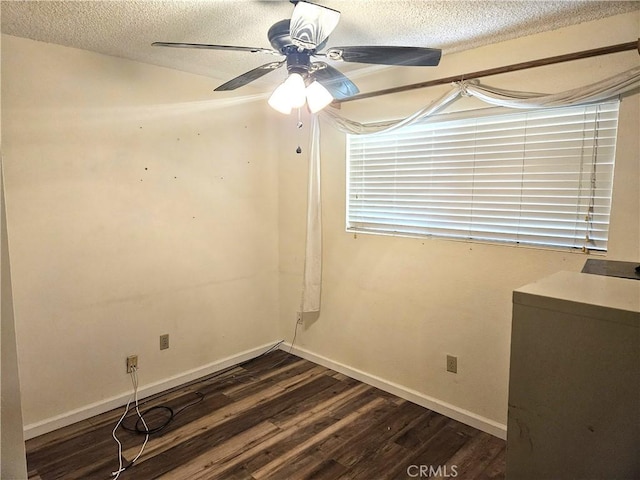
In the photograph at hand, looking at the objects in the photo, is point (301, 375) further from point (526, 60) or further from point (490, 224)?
point (526, 60)

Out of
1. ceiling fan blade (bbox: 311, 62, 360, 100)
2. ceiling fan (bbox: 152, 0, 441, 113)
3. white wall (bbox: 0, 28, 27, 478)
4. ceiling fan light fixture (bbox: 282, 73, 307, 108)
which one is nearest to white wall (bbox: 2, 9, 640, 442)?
ceiling fan blade (bbox: 311, 62, 360, 100)

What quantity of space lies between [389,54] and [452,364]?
1957mm

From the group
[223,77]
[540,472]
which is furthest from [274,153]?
[540,472]

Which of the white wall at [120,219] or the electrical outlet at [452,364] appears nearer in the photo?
the white wall at [120,219]

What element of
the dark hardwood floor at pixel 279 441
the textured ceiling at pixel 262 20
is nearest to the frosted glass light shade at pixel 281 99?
the textured ceiling at pixel 262 20

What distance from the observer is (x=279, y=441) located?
7.84ft

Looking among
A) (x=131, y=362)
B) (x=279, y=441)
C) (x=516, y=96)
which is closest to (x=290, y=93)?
(x=516, y=96)

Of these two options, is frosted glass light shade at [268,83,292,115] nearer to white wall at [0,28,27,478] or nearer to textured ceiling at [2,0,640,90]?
textured ceiling at [2,0,640,90]

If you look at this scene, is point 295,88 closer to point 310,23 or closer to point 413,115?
point 310,23

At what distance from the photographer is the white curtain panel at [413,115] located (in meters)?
1.90

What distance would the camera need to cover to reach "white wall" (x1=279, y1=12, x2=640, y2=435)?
1.99 meters

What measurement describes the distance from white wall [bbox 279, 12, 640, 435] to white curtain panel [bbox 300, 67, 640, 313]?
3.0 inches

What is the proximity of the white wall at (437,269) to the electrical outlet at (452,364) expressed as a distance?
0.04 meters

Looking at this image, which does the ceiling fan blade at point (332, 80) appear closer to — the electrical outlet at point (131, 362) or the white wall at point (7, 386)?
the white wall at point (7, 386)
